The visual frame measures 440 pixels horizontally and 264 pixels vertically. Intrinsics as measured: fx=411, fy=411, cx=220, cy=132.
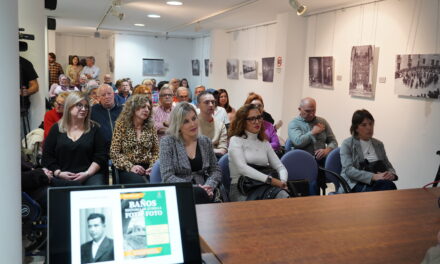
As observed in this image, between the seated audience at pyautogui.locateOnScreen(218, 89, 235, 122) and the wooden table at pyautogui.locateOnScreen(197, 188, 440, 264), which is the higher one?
the seated audience at pyautogui.locateOnScreen(218, 89, 235, 122)

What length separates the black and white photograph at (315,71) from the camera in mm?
7125

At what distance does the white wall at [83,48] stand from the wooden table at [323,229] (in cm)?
1614

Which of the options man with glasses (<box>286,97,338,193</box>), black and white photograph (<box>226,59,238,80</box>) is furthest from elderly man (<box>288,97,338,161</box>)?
black and white photograph (<box>226,59,238,80</box>)

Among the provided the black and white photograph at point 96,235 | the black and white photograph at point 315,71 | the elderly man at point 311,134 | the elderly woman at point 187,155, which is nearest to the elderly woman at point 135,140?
the elderly woman at point 187,155

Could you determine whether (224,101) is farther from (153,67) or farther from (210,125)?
(153,67)

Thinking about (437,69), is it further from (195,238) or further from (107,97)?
(195,238)

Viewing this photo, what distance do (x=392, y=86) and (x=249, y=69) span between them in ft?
16.7

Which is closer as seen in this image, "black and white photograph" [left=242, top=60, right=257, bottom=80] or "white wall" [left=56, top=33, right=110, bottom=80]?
"black and white photograph" [left=242, top=60, right=257, bottom=80]

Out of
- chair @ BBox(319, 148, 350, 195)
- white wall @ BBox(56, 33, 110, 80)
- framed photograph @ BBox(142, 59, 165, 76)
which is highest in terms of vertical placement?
white wall @ BBox(56, 33, 110, 80)

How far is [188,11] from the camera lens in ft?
27.8

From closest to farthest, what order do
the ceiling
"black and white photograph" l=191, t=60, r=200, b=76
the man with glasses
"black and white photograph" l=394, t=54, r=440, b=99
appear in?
1. the man with glasses
2. "black and white photograph" l=394, t=54, r=440, b=99
3. the ceiling
4. "black and white photograph" l=191, t=60, r=200, b=76

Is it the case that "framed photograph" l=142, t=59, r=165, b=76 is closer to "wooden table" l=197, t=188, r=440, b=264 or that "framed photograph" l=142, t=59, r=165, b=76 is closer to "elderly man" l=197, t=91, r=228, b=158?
"elderly man" l=197, t=91, r=228, b=158

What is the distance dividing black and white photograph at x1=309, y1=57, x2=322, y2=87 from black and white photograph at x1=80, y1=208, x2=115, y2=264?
20.9ft

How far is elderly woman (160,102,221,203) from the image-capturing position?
313 cm
